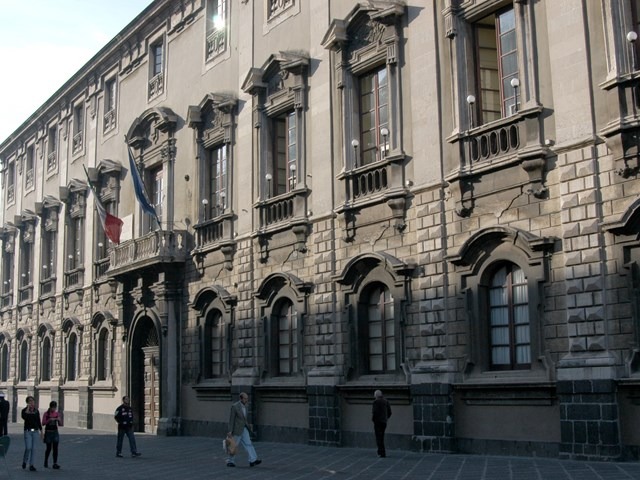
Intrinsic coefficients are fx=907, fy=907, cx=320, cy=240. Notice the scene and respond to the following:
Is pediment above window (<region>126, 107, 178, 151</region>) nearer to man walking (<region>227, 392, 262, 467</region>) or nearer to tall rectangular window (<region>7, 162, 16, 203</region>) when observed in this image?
man walking (<region>227, 392, 262, 467</region>)

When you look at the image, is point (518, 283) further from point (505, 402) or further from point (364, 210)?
point (364, 210)

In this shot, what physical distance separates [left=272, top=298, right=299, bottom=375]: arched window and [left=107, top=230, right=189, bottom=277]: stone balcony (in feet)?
18.1

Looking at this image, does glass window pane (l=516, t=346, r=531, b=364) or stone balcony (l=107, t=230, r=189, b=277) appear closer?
glass window pane (l=516, t=346, r=531, b=364)

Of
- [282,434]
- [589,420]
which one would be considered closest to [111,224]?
[282,434]

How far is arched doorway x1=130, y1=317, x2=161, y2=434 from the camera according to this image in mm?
29500

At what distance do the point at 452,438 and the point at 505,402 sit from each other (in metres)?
1.57

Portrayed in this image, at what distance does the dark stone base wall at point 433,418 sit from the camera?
17719 millimetres

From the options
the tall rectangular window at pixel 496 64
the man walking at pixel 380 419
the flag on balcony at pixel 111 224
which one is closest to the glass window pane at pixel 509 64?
the tall rectangular window at pixel 496 64

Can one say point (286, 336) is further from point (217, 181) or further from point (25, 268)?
point (25, 268)

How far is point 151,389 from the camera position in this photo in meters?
29.9

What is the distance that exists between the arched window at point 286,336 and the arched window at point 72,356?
51.3ft

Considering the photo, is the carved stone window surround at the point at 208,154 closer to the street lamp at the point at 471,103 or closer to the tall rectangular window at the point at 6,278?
the street lamp at the point at 471,103

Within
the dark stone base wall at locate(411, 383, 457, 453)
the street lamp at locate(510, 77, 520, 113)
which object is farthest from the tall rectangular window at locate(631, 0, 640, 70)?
the dark stone base wall at locate(411, 383, 457, 453)

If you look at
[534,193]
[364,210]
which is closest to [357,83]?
[364,210]
